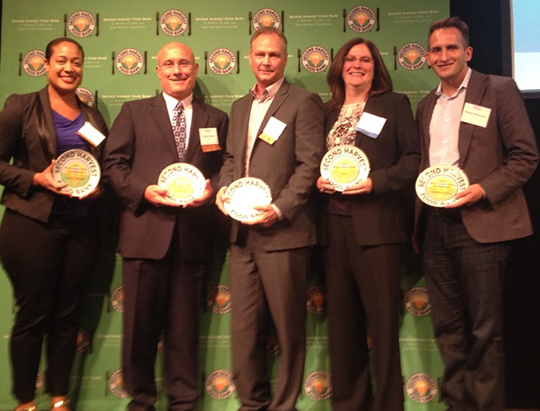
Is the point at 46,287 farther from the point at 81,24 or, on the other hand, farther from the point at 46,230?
the point at 81,24

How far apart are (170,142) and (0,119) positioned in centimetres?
92

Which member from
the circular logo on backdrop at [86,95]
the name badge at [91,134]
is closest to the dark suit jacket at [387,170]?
the name badge at [91,134]

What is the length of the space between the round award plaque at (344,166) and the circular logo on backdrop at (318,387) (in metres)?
1.24

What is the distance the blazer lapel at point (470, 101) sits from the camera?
8.75 ft

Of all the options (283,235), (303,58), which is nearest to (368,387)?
(283,235)

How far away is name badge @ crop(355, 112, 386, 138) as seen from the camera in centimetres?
275

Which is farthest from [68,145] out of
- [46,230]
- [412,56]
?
[412,56]

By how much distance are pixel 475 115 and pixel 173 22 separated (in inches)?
77.0

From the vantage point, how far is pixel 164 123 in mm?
2918

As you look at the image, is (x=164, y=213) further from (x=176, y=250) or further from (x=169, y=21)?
(x=169, y=21)

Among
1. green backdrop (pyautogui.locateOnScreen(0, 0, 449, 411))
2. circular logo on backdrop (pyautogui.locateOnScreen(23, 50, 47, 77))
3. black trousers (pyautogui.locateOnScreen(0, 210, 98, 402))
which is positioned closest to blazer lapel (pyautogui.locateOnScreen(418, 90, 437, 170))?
green backdrop (pyautogui.locateOnScreen(0, 0, 449, 411))

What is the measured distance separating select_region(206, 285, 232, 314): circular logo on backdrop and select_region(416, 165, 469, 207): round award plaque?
1.33 m

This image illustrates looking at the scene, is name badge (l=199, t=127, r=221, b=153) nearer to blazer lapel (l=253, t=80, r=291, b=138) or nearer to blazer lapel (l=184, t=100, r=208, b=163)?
blazer lapel (l=184, t=100, r=208, b=163)

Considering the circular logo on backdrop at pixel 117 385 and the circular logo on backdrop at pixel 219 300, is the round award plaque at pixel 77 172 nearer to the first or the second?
the circular logo on backdrop at pixel 219 300
